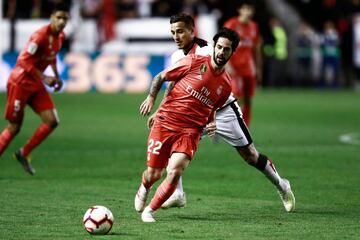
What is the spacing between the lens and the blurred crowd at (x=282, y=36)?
32312 mm

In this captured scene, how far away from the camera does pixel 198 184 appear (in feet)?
40.2

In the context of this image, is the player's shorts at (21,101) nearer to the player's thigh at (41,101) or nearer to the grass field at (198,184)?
the player's thigh at (41,101)

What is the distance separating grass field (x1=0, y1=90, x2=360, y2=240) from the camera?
29.4ft

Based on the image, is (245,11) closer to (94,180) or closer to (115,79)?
(94,180)

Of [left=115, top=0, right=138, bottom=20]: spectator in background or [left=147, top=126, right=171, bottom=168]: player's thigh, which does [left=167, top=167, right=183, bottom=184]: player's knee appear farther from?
[left=115, top=0, right=138, bottom=20]: spectator in background

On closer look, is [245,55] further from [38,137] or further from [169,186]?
[169,186]

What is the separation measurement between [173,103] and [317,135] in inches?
367

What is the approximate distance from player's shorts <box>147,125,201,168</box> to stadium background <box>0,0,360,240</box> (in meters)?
0.56

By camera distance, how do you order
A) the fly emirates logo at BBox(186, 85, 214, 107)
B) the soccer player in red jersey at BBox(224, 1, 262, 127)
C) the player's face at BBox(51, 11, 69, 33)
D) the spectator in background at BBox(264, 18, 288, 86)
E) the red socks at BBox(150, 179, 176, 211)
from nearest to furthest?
the red socks at BBox(150, 179, 176, 211) → the fly emirates logo at BBox(186, 85, 214, 107) → the player's face at BBox(51, 11, 69, 33) → the soccer player in red jersey at BBox(224, 1, 262, 127) → the spectator in background at BBox(264, 18, 288, 86)

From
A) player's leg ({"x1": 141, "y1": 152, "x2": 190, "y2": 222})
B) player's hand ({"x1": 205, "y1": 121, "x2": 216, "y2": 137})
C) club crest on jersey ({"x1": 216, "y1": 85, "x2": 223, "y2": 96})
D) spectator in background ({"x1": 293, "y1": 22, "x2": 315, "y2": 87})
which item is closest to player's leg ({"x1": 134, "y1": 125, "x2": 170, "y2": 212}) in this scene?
player's leg ({"x1": 141, "y1": 152, "x2": 190, "y2": 222})

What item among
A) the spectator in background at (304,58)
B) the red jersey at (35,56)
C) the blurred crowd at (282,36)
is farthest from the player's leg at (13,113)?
the spectator in background at (304,58)

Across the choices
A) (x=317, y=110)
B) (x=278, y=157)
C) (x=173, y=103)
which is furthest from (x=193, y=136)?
(x=317, y=110)

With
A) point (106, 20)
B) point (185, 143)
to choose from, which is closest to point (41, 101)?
point (185, 143)

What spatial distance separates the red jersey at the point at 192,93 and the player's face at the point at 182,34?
16.7 inches
